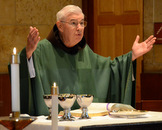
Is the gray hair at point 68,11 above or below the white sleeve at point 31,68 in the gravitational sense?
above

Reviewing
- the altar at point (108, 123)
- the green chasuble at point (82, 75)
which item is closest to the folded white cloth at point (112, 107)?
the altar at point (108, 123)

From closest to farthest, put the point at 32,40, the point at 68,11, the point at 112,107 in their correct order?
the point at 112,107 → the point at 32,40 → the point at 68,11

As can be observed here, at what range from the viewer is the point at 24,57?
3904mm

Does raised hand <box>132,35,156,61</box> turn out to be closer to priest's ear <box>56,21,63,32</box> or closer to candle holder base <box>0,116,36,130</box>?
priest's ear <box>56,21,63,32</box>

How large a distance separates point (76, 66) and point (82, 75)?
126mm

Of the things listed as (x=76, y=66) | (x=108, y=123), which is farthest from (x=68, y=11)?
(x=108, y=123)

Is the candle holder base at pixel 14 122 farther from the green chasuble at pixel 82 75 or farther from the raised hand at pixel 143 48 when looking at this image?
the raised hand at pixel 143 48

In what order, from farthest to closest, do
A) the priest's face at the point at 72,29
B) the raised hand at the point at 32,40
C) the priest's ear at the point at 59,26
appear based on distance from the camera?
the priest's ear at the point at 59,26
the priest's face at the point at 72,29
the raised hand at the point at 32,40

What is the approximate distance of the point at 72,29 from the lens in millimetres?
4492

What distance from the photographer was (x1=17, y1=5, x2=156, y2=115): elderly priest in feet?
14.2

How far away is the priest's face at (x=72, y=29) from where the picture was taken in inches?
175

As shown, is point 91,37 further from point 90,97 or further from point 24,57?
point 90,97

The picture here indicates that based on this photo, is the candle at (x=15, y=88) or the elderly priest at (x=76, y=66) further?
the elderly priest at (x=76, y=66)

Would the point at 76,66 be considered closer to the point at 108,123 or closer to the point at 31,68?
the point at 31,68
